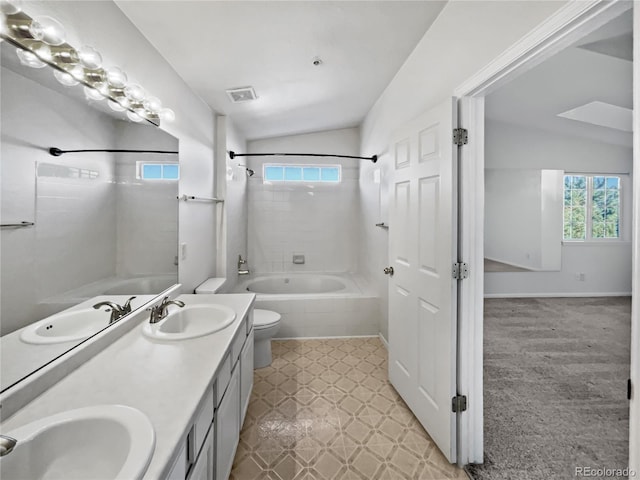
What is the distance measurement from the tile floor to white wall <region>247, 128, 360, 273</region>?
1.75 meters

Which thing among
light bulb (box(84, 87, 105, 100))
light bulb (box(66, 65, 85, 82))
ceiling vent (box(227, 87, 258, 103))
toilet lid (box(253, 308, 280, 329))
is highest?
ceiling vent (box(227, 87, 258, 103))

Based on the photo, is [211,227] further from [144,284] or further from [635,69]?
[635,69]

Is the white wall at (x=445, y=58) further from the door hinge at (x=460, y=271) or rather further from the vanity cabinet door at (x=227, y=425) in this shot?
the vanity cabinet door at (x=227, y=425)

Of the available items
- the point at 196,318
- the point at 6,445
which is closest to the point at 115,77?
the point at 196,318

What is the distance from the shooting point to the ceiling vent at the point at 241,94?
7.79ft

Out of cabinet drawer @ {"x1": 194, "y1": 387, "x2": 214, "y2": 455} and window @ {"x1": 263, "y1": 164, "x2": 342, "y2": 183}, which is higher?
window @ {"x1": 263, "y1": 164, "x2": 342, "y2": 183}

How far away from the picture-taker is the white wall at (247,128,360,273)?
4.04m

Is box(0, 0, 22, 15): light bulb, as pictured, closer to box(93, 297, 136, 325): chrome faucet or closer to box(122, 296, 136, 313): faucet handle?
box(93, 297, 136, 325): chrome faucet

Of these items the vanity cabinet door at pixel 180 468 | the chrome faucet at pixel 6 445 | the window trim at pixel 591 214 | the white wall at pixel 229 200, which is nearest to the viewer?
the chrome faucet at pixel 6 445

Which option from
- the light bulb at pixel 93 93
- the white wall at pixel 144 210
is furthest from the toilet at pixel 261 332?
the light bulb at pixel 93 93

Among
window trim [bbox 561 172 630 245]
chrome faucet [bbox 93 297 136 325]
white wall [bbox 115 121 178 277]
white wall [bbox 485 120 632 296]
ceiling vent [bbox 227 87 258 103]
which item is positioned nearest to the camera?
chrome faucet [bbox 93 297 136 325]

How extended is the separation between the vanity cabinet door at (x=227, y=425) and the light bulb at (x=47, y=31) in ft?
4.84

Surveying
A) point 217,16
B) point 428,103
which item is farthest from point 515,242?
point 217,16

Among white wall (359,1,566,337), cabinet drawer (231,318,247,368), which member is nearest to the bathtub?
white wall (359,1,566,337)
